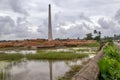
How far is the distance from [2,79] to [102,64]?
331 inches

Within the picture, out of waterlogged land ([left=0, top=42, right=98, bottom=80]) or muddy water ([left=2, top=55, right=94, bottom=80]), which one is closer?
muddy water ([left=2, top=55, right=94, bottom=80])

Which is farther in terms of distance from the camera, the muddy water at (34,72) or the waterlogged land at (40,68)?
the waterlogged land at (40,68)

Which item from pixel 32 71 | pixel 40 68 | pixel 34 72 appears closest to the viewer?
pixel 34 72

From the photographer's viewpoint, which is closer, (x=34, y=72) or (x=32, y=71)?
(x=34, y=72)

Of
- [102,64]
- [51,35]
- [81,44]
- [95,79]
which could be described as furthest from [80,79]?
[51,35]

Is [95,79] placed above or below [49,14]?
below

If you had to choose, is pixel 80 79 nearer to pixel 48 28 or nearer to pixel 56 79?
pixel 56 79

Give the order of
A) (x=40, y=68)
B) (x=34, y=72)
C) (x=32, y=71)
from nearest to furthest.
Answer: (x=34, y=72), (x=32, y=71), (x=40, y=68)

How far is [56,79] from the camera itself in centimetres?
1730

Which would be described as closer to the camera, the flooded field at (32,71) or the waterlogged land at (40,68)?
the flooded field at (32,71)

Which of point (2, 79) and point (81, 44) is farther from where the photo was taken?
point (81, 44)

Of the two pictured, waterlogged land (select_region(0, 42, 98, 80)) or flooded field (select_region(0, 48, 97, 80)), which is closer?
flooded field (select_region(0, 48, 97, 80))

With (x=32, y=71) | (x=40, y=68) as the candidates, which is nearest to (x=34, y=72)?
(x=32, y=71)

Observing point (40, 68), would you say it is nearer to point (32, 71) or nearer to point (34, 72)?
point (32, 71)
